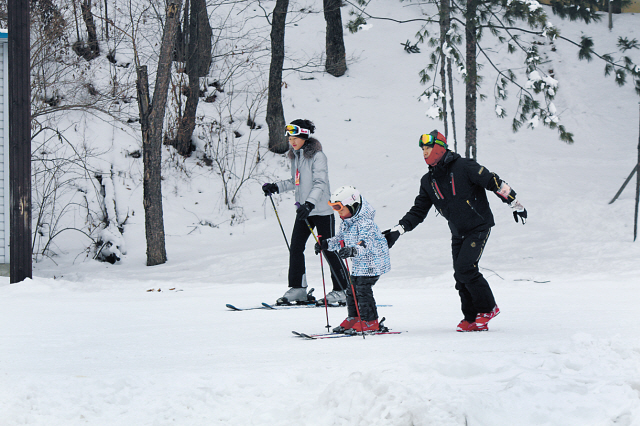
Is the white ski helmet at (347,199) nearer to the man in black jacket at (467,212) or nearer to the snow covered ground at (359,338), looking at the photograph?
the man in black jacket at (467,212)

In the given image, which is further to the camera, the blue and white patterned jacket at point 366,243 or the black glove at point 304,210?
the black glove at point 304,210

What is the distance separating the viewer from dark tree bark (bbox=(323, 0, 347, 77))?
18406 millimetres

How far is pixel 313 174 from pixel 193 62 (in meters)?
10.3

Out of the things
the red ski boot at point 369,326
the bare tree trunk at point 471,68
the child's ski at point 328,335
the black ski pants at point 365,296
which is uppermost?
the bare tree trunk at point 471,68

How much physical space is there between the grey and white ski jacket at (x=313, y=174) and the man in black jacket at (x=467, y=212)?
1551mm

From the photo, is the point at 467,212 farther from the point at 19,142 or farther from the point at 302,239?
the point at 19,142

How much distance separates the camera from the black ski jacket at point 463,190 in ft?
15.0

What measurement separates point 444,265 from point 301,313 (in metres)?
4.17

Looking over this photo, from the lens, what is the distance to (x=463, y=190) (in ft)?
15.2

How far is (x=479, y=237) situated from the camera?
4.64 meters

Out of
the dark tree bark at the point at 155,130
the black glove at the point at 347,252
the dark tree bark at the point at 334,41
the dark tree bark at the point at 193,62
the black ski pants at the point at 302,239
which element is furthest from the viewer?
the dark tree bark at the point at 334,41

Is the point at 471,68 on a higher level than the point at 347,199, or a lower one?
higher

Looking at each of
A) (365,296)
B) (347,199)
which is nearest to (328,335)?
(365,296)

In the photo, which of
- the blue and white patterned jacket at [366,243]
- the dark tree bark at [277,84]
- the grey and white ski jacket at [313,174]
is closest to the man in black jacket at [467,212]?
the blue and white patterned jacket at [366,243]
